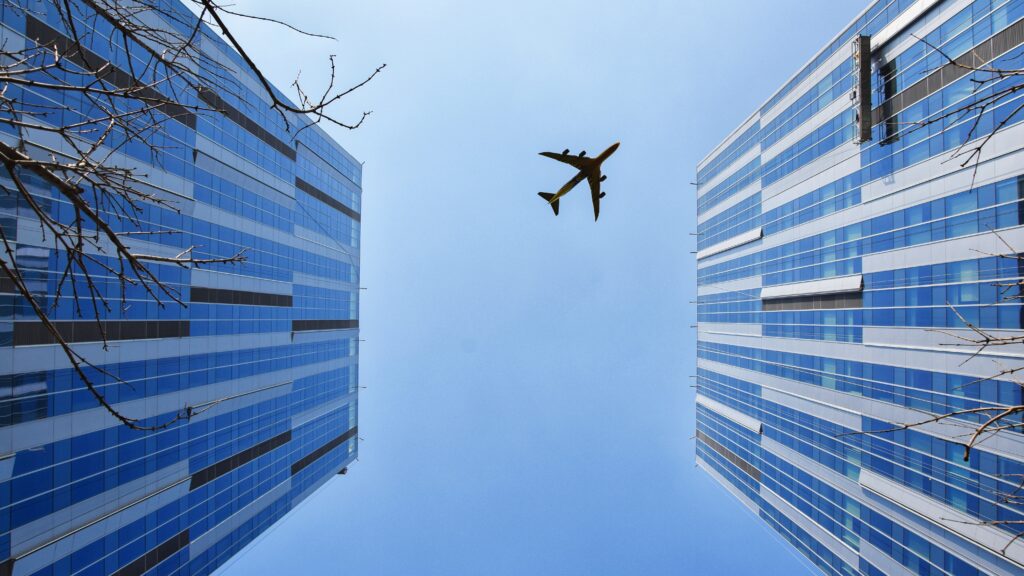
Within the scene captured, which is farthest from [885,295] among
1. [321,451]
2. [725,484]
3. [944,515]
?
[321,451]

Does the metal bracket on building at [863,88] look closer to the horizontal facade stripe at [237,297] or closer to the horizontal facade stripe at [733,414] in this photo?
the horizontal facade stripe at [733,414]

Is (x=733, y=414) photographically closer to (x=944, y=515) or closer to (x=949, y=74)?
(x=944, y=515)

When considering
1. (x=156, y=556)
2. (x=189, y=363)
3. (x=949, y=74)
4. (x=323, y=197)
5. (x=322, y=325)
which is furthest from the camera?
(x=323, y=197)

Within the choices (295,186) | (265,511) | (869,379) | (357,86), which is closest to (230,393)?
(265,511)

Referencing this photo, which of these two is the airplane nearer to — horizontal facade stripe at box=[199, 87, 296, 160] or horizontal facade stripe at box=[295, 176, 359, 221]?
horizontal facade stripe at box=[199, 87, 296, 160]

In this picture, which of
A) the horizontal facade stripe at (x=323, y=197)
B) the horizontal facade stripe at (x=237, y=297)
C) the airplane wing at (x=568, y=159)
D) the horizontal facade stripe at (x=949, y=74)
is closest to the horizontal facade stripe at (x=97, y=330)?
the horizontal facade stripe at (x=237, y=297)

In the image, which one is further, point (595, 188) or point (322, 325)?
point (322, 325)

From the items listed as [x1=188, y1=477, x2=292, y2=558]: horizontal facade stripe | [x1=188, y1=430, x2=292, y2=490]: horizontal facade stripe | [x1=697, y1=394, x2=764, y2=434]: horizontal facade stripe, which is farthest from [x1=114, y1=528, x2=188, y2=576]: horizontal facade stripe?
[x1=697, y1=394, x2=764, y2=434]: horizontal facade stripe
